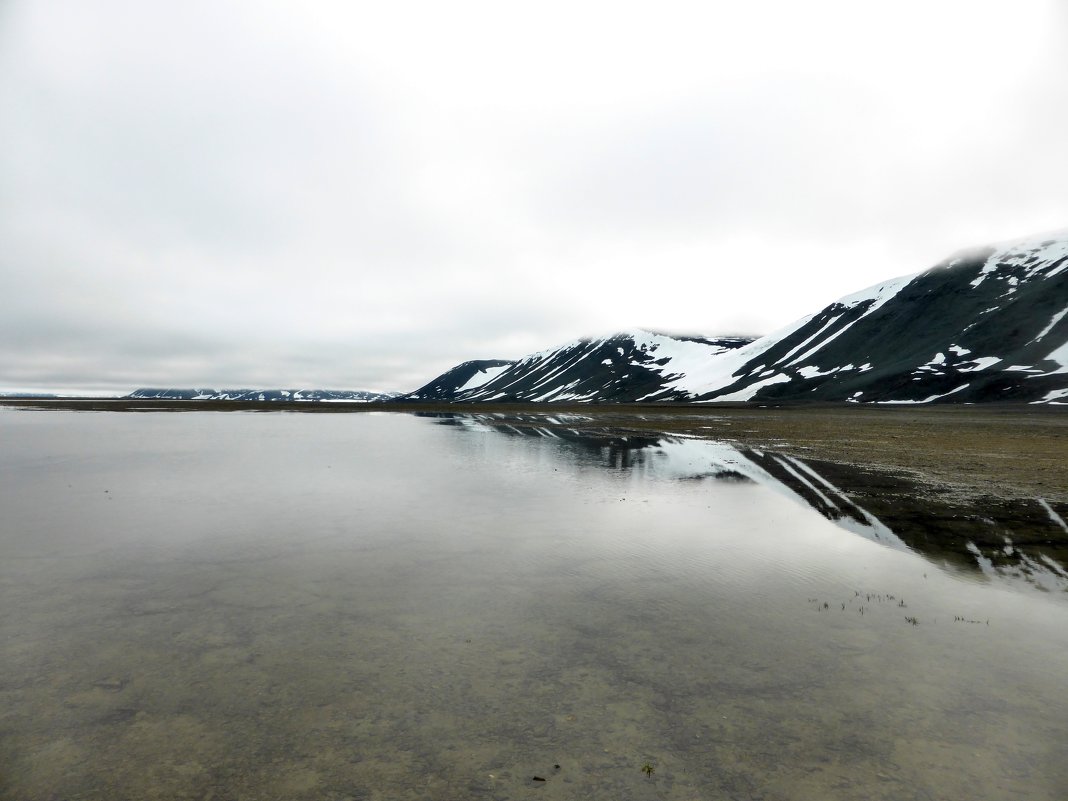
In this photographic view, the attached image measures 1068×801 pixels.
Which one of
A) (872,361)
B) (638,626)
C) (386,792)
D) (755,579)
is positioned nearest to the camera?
(386,792)

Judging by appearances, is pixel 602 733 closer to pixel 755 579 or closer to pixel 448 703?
pixel 448 703

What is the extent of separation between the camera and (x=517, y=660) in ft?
27.6

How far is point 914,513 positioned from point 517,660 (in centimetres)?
1713

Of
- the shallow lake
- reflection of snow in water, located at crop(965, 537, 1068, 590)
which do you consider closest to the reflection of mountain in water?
reflection of snow in water, located at crop(965, 537, 1068, 590)

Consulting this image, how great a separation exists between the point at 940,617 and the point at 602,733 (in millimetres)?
7855

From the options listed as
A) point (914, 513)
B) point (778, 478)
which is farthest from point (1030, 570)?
point (778, 478)

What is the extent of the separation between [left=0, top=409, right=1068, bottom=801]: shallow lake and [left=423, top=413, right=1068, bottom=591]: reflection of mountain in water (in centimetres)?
34

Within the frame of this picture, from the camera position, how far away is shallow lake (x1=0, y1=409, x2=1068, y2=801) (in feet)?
19.3

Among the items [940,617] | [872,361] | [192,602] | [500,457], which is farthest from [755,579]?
[872,361]

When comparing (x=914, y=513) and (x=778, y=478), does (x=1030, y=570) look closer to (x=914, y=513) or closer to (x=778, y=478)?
(x=914, y=513)

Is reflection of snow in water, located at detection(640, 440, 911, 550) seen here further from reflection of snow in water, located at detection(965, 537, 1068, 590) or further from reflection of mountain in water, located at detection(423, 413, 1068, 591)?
reflection of snow in water, located at detection(965, 537, 1068, 590)

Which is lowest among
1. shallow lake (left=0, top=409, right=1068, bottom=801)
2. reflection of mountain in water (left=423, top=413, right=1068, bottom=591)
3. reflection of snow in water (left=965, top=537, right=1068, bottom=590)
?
shallow lake (left=0, top=409, right=1068, bottom=801)

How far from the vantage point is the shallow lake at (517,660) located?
588 centimetres

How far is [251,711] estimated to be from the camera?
6.91 m
